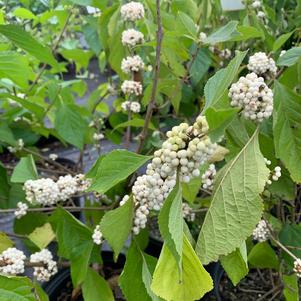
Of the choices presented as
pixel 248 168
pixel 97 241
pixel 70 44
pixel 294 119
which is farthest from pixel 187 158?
pixel 70 44

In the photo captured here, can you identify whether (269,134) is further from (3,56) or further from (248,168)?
(3,56)

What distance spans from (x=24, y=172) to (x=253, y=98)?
0.51 metres

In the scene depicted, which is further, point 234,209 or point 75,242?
point 75,242

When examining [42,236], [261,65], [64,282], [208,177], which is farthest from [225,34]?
[64,282]

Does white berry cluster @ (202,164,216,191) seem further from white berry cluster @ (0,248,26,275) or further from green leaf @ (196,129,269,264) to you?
white berry cluster @ (0,248,26,275)

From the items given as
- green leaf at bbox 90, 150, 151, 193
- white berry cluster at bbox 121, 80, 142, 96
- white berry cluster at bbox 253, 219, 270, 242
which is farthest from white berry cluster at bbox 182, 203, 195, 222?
green leaf at bbox 90, 150, 151, 193

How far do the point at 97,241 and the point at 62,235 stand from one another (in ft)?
0.32

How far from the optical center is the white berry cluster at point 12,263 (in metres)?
0.68

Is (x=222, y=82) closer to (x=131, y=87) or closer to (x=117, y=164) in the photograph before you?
(x=117, y=164)

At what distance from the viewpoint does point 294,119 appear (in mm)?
589

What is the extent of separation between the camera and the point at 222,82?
18.1 inches

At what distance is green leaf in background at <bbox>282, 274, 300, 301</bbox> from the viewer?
2.60ft

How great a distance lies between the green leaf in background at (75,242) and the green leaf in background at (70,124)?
29 centimetres

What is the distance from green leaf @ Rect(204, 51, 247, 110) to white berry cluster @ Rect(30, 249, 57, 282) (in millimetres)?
455
